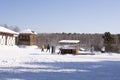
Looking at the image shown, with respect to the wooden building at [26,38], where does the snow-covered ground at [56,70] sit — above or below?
below

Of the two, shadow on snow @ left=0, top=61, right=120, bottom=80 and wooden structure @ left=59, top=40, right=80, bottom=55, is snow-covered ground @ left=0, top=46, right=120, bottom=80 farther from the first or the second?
wooden structure @ left=59, top=40, right=80, bottom=55

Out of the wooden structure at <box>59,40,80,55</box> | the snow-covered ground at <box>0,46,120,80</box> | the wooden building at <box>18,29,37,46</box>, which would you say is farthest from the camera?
the wooden building at <box>18,29,37,46</box>

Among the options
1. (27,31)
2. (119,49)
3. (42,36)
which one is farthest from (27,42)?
(42,36)

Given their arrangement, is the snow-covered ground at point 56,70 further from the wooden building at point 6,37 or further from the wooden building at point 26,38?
the wooden building at point 26,38

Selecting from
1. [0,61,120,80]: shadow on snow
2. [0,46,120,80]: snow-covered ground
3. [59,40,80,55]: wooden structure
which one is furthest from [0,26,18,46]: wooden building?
[0,61,120,80]: shadow on snow

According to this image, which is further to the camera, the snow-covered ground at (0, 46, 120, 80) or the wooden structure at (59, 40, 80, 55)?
the wooden structure at (59, 40, 80, 55)

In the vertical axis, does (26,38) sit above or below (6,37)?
above

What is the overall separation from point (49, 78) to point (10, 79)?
5.24ft

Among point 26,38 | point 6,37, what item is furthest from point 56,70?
point 26,38

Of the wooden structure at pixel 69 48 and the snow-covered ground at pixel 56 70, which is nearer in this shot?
the snow-covered ground at pixel 56 70

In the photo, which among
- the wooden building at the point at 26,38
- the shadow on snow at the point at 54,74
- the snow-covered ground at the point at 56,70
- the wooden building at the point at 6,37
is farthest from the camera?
the wooden building at the point at 26,38

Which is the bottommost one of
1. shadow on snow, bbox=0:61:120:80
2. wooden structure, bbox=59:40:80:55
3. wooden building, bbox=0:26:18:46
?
shadow on snow, bbox=0:61:120:80

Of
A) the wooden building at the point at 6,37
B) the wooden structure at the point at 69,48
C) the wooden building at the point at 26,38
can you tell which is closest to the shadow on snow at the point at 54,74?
the wooden structure at the point at 69,48

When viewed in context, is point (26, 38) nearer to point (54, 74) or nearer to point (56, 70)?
point (56, 70)
